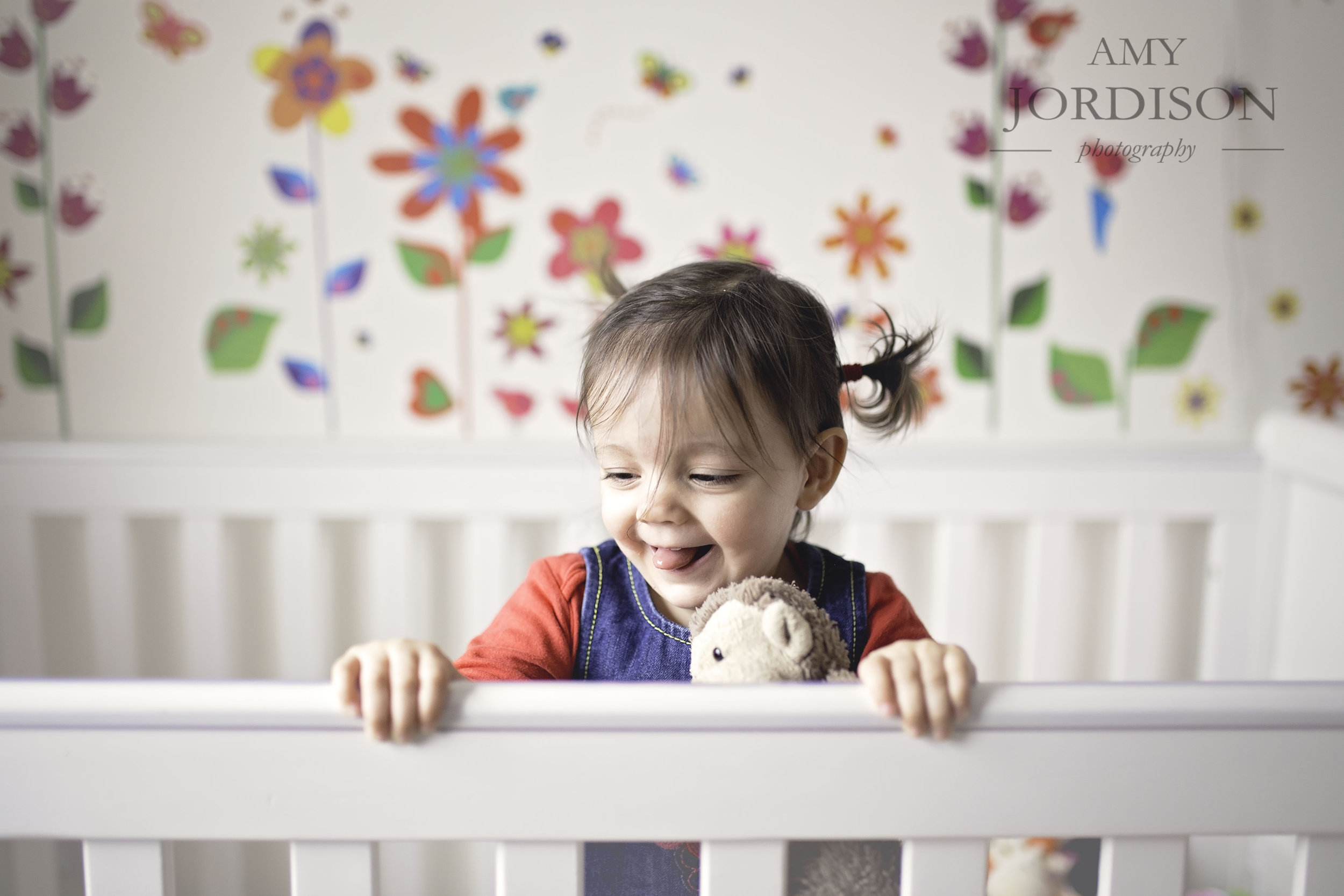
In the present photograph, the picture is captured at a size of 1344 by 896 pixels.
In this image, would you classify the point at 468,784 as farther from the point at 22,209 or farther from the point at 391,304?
the point at 22,209

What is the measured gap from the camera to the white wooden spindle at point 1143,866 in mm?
520

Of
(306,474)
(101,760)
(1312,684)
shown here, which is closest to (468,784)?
(101,760)

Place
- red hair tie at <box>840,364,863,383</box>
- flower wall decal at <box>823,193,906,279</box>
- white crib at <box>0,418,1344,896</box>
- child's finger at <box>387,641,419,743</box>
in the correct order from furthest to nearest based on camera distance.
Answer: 1. flower wall decal at <box>823,193,906,279</box>
2. white crib at <box>0,418,1344,896</box>
3. red hair tie at <box>840,364,863,383</box>
4. child's finger at <box>387,641,419,743</box>

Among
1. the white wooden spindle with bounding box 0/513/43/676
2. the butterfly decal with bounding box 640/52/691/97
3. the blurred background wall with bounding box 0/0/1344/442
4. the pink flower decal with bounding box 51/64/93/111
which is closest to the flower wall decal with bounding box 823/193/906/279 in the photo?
the blurred background wall with bounding box 0/0/1344/442

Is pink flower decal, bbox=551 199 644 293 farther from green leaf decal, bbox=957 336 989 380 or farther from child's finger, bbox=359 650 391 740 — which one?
child's finger, bbox=359 650 391 740

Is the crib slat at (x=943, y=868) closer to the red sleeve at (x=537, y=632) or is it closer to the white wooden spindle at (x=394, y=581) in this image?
the red sleeve at (x=537, y=632)

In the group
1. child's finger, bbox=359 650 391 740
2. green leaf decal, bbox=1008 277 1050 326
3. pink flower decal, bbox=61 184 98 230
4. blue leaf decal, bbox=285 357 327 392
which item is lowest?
child's finger, bbox=359 650 391 740

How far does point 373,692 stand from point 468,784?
0.23 feet

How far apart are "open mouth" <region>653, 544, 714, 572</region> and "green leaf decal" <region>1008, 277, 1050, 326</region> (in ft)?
2.43

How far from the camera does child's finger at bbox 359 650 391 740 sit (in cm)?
49

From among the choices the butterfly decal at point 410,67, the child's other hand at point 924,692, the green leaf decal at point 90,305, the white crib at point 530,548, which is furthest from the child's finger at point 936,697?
the green leaf decal at point 90,305

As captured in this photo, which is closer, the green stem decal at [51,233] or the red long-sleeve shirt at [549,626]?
the red long-sleeve shirt at [549,626]

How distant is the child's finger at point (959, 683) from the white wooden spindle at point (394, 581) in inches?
31.8

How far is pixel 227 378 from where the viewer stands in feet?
4.02
